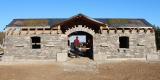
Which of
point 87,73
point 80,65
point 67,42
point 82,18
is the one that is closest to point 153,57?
point 82,18

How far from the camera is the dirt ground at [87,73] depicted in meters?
18.6

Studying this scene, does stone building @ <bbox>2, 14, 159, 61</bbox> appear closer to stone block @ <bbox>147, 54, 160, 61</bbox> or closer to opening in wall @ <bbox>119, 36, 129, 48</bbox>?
stone block @ <bbox>147, 54, 160, 61</bbox>

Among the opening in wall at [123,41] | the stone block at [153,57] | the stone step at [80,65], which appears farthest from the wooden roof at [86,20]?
the stone step at [80,65]

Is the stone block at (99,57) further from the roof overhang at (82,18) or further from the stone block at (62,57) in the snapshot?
the roof overhang at (82,18)

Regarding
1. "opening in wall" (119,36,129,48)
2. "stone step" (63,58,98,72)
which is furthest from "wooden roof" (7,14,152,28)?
"stone step" (63,58,98,72)

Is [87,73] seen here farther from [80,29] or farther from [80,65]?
[80,29]

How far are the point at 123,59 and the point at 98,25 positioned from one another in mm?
3720

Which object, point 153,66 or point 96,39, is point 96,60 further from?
point 153,66

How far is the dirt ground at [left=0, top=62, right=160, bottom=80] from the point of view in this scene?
18.6 m

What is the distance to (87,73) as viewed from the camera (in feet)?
65.9

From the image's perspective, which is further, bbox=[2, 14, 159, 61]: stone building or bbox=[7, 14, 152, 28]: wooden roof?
bbox=[7, 14, 152, 28]: wooden roof

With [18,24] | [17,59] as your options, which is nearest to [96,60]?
[17,59]

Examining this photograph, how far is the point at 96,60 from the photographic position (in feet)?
83.7

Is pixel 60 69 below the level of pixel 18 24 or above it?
below
